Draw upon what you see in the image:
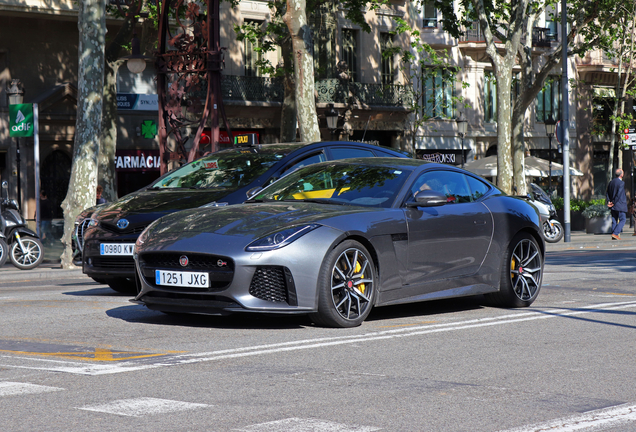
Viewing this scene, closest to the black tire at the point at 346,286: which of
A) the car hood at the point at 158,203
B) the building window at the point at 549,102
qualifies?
the car hood at the point at 158,203

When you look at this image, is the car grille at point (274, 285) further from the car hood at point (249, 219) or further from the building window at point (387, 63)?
the building window at point (387, 63)

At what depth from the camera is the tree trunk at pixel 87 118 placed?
18.6 m

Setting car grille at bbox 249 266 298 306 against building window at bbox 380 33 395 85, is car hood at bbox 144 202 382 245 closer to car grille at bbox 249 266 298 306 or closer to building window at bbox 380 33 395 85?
car grille at bbox 249 266 298 306

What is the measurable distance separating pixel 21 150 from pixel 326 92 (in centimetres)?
1223

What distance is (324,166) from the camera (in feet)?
29.1

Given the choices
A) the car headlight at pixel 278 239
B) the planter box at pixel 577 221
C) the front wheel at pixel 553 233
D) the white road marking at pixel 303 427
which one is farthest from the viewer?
the planter box at pixel 577 221

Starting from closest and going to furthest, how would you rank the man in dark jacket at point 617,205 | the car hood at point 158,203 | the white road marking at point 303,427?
the white road marking at point 303,427 → the car hood at point 158,203 → the man in dark jacket at point 617,205

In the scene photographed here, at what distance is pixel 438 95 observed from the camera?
136 feet

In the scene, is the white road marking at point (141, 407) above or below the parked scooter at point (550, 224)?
above

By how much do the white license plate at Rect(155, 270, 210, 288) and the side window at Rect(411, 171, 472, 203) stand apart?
224 cm

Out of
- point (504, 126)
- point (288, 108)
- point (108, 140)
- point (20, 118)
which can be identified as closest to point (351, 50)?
point (288, 108)

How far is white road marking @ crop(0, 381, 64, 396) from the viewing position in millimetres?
5008

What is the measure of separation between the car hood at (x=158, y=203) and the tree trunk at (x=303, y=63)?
1190 cm

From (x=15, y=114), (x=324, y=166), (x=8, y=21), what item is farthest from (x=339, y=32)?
(x=324, y=166)
